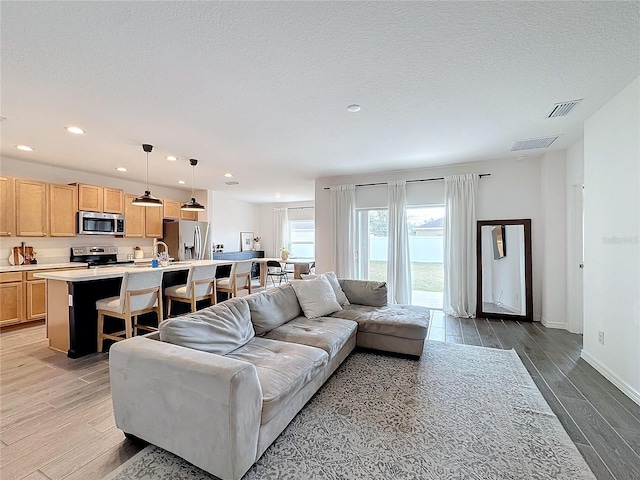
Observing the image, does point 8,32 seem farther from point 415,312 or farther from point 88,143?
point 415,312

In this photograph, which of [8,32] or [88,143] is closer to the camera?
[8,32]

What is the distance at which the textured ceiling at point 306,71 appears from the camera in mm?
1654

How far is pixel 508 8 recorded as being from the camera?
5.25 ft

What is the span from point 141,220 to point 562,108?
23.6ft

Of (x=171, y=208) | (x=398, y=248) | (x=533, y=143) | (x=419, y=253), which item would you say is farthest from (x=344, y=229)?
(x=171, y=208)

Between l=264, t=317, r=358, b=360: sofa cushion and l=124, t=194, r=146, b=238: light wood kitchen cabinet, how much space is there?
479 cm

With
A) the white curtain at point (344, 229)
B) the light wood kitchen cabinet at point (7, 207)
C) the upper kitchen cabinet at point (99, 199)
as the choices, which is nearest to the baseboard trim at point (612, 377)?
the white curtain at point (344, 229)

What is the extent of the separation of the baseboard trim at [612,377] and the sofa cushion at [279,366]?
8.29 ft

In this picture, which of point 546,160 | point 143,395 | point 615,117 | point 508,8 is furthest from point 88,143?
point 546,160

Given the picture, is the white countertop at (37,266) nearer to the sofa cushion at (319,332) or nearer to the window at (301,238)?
the sofa cushion at (319,332)

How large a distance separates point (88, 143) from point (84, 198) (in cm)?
190

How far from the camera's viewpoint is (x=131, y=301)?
3180 millimetres

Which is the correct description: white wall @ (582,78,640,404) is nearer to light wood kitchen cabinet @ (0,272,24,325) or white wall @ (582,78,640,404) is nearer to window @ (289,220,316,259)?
window @ (289,220,316,259)

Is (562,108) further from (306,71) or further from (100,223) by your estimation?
(100,223)
